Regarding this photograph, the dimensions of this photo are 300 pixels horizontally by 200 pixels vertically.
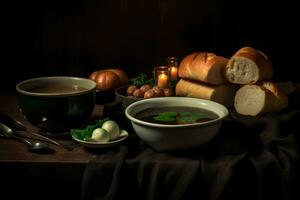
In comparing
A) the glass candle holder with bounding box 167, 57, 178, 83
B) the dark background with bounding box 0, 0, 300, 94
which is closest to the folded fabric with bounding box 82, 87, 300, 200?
the glass candle holder with bounding box 167, 57, 178, 83

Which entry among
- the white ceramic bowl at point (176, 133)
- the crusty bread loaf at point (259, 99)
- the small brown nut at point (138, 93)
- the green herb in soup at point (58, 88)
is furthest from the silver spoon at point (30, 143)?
the crusty bread loaf at point (259, 99)

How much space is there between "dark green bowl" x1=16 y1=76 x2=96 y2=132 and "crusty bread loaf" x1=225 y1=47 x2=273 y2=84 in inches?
18.2

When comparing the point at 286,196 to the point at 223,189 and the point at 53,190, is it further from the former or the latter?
the point at 53,190

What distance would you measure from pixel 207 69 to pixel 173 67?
297 mm

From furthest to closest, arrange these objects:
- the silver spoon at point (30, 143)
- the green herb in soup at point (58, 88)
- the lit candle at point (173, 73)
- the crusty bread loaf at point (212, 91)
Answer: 1. the lit candle at point (173, 73)
2. the crusty bread loaf at point (212, 91)
3. the green herb in soup at point (58, 88)
4. the silver spoon at point (30, 143)

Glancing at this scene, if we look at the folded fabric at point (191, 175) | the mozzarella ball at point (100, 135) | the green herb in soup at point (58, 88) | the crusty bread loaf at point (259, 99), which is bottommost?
the folded fabric at point (191, 175)

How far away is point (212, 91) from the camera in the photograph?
1.49 m

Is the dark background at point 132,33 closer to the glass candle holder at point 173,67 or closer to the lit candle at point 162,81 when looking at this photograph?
the glass candle holder at point 173,67

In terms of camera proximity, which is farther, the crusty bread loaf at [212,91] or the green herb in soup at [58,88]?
the crusty bread loaf at [212,91]

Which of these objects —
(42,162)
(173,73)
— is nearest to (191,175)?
(42,162)

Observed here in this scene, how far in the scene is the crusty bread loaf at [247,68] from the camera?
1439 mm

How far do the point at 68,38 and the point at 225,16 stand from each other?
65 cm

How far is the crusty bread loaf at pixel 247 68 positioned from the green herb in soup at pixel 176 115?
251 millimetres

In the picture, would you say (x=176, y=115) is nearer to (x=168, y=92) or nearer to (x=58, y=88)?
(x=168, y=92)
